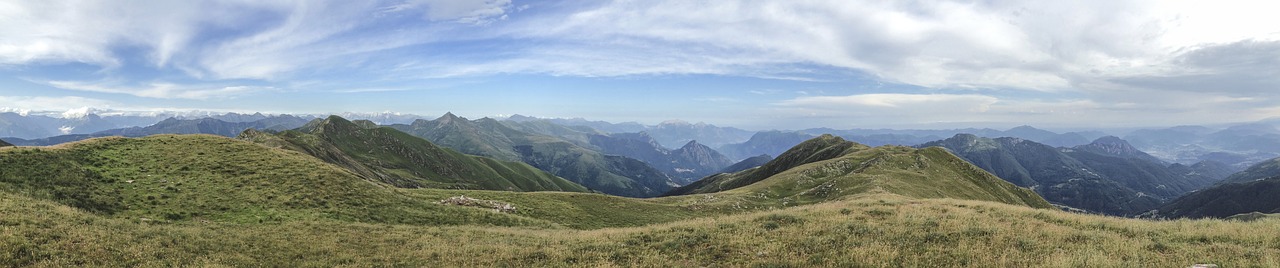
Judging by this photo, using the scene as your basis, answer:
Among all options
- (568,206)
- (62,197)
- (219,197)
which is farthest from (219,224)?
(568,206)

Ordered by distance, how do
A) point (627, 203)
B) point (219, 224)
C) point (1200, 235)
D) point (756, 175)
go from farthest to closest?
point (756, 175) → point (627, 203) → point (219, 224) → point (1200, 235)

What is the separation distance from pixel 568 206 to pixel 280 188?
85.6ft

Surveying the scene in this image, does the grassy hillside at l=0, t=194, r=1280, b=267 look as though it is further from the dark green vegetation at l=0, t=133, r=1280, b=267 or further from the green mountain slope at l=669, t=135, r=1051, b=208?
the green mountain slope at l=669, t=135, r=1051, b=208

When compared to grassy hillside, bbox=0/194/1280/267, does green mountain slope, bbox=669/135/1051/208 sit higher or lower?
lower

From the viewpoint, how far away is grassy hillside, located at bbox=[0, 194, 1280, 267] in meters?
15.2

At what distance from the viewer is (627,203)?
205ft

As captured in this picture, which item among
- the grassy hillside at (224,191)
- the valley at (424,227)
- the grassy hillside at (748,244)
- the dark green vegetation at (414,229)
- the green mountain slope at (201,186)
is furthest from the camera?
the grassy hillside at (224,191)

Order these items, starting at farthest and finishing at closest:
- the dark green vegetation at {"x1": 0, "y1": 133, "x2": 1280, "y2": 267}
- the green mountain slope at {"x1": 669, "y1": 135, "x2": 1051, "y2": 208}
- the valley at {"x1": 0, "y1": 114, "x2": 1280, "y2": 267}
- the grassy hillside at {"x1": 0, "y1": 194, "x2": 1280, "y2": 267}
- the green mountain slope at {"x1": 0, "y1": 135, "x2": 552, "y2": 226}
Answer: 1. the green mountain slope at {"x1": 669, "y1": 135, "x2": 1051, "y2": 208}
2. the green mountain slope at {"x1": 0, "y1": 135, "x2": 552, "y2": 226}
3. the valley at {"x1": 0, "y1": 114, "x2": 1280, "y2": 267}
4. the dark green vegetation at {"x1": 0, "y1": 133, "x2": 1280, "y2": 267}
5. the grassy hillside at {"x1": 0, "y1": 194, "x2": 1280, "y2": 267}

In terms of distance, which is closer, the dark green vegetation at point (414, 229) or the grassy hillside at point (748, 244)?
the grassy hillside at point (748, 244)

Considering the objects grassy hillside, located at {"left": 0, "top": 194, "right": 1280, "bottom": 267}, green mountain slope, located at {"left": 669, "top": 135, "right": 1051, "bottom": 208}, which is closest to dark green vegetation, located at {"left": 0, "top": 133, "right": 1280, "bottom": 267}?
grassy hillside, located at {"left": 0, "top": 194, "right": 1280, "bottom": 267}

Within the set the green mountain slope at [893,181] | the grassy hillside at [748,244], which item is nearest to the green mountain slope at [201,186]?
the grassy hillside at [748,244]

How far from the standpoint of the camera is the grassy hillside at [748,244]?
598 inches

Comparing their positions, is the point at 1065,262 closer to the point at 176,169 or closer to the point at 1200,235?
the point at 1200,235

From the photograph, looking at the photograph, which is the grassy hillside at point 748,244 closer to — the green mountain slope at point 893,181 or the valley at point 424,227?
the valley at point 424,227
